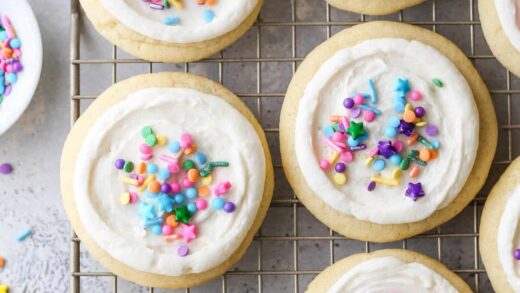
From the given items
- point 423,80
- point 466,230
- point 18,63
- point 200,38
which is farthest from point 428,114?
point 18,63

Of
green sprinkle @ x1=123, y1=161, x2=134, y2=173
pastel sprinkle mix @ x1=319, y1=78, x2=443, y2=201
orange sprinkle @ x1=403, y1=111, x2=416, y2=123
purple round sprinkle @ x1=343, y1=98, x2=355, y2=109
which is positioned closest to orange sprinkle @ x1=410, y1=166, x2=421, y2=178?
pastel sprinkle mix @ x1=319, y1=78, x2=443, y2=201

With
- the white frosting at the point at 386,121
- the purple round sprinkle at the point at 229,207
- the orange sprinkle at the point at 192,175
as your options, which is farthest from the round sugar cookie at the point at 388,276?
the orange sprinkle at the point at 192,175

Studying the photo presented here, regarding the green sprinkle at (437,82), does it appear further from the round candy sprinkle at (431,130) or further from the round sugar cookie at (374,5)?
the round sugar cookie at (374,5)

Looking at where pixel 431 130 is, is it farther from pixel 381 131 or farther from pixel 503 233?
pixel 503 233

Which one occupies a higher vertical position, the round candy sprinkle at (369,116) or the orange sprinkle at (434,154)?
the round candy sprinkle at (369,116)

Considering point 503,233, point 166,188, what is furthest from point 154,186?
point 503,233

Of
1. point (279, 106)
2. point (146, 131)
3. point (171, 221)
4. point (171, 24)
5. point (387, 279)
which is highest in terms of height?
point (171, 24)

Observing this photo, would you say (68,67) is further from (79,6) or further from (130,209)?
(130,209)

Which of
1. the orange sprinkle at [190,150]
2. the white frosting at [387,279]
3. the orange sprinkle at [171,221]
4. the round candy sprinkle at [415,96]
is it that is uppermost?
the round candy sprinkle at [415,96]
